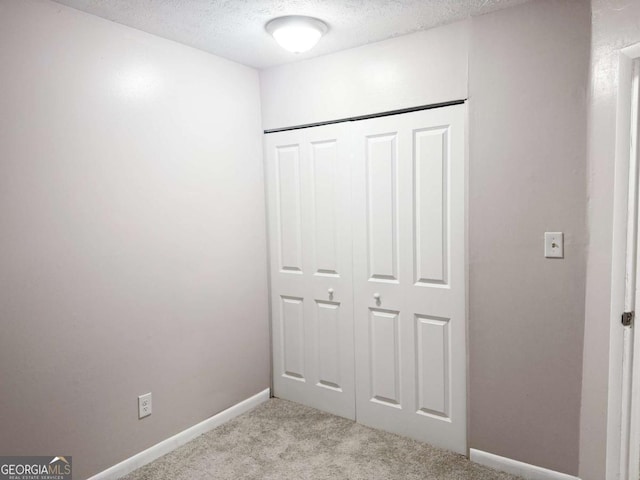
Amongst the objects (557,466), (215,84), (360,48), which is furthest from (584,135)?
(215,84)

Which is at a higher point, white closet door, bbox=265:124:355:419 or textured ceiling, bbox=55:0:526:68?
textured ceiling, bbox=55:0:526:68

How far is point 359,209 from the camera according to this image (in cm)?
278

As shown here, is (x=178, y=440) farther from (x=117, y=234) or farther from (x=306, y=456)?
(x=117, y=234)

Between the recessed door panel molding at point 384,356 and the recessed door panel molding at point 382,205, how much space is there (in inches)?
9.3

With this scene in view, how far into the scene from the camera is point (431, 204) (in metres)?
2.53

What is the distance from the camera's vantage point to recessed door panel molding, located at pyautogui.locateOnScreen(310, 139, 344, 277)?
2.88m

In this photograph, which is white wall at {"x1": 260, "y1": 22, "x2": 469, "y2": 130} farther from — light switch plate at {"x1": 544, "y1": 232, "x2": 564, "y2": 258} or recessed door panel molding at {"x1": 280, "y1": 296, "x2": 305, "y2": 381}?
recessed door panel molding at {"x1": 280, "y1": 296, "x2": 305, "y2": 381}

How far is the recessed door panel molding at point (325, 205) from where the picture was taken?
288 centimetres

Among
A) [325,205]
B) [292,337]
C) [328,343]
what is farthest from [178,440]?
[325,205]

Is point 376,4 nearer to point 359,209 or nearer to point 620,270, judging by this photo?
point 359,209

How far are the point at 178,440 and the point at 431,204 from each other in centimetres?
196

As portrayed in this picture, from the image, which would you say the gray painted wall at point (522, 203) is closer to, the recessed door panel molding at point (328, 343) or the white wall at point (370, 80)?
the white wall at point (370, 80)

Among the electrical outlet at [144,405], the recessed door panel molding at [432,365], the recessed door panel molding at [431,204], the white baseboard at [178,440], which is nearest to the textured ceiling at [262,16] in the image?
the recessed door panel molding at [431,204]

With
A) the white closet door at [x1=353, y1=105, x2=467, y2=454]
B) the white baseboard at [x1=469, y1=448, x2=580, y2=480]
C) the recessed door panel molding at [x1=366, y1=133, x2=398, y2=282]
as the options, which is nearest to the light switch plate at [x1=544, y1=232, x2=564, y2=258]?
the white closet door at [x1=353, y1=105, x2=467, y2=454]
